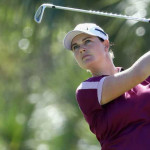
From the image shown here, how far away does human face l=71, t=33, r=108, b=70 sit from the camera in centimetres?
343

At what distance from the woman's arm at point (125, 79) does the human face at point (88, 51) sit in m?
0.17

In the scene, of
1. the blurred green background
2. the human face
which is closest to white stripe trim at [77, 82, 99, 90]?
the human face

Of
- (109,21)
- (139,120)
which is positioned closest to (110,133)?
(139,120)

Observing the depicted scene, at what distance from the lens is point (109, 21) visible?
6883 mm

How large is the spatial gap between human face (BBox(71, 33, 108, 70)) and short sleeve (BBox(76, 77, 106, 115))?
11cm

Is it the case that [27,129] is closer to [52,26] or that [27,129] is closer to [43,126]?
[43,126]

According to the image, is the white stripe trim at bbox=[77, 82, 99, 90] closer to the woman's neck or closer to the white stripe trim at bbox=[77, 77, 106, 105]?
the white stripe trim at bbox=[77, 77, 106, 105]

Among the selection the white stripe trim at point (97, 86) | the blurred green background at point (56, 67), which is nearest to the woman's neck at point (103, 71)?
the white stripe trim at point (97, 86)

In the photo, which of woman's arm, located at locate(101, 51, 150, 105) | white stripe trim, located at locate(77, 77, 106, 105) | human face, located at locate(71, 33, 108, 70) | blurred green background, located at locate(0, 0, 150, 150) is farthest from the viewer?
blurred green background, located at locate(0, 0, 150, 150)

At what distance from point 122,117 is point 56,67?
519 cm

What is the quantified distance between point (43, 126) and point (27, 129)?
32cm

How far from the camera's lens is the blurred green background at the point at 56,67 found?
6.74 m

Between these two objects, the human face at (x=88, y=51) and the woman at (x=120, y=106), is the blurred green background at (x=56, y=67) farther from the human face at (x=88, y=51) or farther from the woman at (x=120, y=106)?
the woman at (x=120, y=106)

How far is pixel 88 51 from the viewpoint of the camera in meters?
3.45
